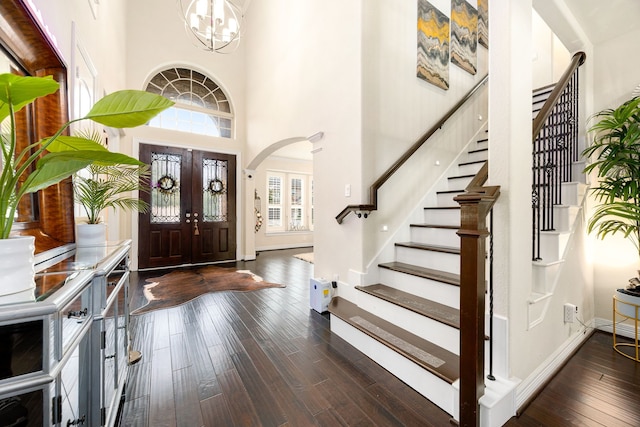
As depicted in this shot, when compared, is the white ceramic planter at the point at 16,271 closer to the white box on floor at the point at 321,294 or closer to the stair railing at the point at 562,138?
the white box on floor at the point at 321,294

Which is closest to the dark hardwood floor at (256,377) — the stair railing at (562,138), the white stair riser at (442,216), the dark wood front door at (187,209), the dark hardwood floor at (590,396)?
the dark hardwood floor at (590,396)

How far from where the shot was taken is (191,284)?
407cm

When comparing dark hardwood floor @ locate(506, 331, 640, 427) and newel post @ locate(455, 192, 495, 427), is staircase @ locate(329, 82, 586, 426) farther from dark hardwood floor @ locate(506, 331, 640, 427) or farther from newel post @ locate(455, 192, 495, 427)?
dark hardwood floor @ locate(506, 331, 640, 427)

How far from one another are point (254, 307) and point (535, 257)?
9.05 feet

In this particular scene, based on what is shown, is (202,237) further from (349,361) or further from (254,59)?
(349,361)

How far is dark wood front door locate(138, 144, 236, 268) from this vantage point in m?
5.11

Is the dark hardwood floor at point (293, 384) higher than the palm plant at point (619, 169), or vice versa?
the palm plant at point (619, 169)

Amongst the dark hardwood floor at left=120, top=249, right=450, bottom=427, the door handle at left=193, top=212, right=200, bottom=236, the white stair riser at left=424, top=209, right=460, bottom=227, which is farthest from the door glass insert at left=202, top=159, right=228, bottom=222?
the white stair riser at left=424, top=209, right=460, bottom=227

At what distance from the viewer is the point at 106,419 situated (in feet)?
3.98

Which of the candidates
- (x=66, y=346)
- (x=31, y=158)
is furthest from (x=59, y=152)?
(x=66, y=346)

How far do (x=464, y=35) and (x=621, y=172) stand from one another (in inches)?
107

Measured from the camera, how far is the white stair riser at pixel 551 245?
1859 mm

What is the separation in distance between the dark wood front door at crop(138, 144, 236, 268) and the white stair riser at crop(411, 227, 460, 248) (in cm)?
433

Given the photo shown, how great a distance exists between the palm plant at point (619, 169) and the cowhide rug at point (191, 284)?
3627 mm
